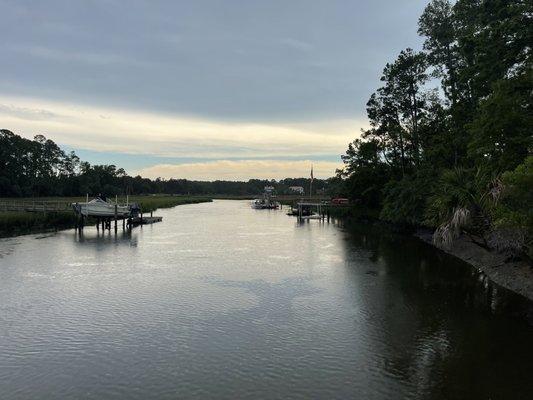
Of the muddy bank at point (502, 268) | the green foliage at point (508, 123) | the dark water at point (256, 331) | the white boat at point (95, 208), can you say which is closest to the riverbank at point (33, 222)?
the white boat at point (95, 208)

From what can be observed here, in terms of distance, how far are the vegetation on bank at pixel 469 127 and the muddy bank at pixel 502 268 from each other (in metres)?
1.23

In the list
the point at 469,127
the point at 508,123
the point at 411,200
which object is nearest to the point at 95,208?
the point at 411,200

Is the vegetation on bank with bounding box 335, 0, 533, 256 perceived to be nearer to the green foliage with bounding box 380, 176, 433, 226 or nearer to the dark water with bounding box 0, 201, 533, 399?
the green foliage with bounding box 380, 176, 433, 226

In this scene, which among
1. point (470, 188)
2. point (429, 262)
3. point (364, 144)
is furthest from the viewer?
point (364, 144)

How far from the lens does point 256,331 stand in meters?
18.3

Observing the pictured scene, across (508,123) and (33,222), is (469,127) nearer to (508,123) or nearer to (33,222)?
(508,123)

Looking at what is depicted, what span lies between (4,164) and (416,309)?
124 meters

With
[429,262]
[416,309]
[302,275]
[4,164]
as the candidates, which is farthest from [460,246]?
[4,164]

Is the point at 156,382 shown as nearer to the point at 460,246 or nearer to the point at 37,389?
the point at 37,389

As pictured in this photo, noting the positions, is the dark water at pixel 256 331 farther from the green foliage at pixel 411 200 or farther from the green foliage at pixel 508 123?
the green foliage at pixel 411 200

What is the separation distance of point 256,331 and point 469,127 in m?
22.2

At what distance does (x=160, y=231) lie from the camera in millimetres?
59250

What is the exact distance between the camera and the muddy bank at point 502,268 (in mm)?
24266

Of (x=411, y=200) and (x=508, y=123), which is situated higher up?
(x=508, y=123)
